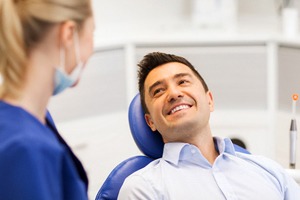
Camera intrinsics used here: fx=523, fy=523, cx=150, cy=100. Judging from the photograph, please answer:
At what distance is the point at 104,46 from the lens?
3141mm

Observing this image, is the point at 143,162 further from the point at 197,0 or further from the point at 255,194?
the point at 197,0

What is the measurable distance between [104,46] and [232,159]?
151cm

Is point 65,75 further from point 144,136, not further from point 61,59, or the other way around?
point 144,136

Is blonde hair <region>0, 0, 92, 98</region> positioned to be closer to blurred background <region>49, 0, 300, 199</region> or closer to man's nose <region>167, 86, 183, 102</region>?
man's nose <region>167, 86, 183, 102</region>

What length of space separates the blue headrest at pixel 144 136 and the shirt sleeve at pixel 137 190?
7.4 inches

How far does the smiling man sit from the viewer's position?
5.60 ft

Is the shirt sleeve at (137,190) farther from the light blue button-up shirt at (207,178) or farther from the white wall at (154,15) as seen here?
the white wall at (154,15)

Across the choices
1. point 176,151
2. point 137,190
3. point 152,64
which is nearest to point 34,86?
point 137,190

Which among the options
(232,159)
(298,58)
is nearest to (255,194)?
(232,159)

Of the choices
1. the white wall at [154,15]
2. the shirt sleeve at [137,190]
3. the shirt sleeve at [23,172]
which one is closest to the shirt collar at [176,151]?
the shirt sleeve at [137,190]

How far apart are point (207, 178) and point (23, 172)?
2.74ft

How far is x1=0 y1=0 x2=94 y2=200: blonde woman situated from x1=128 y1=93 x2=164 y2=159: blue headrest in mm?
691

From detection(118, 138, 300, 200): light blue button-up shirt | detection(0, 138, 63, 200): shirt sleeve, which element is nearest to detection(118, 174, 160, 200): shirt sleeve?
detection(118, 138, 300, 200): light blue button-up shirt

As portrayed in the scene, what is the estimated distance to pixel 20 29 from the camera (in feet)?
3.67
